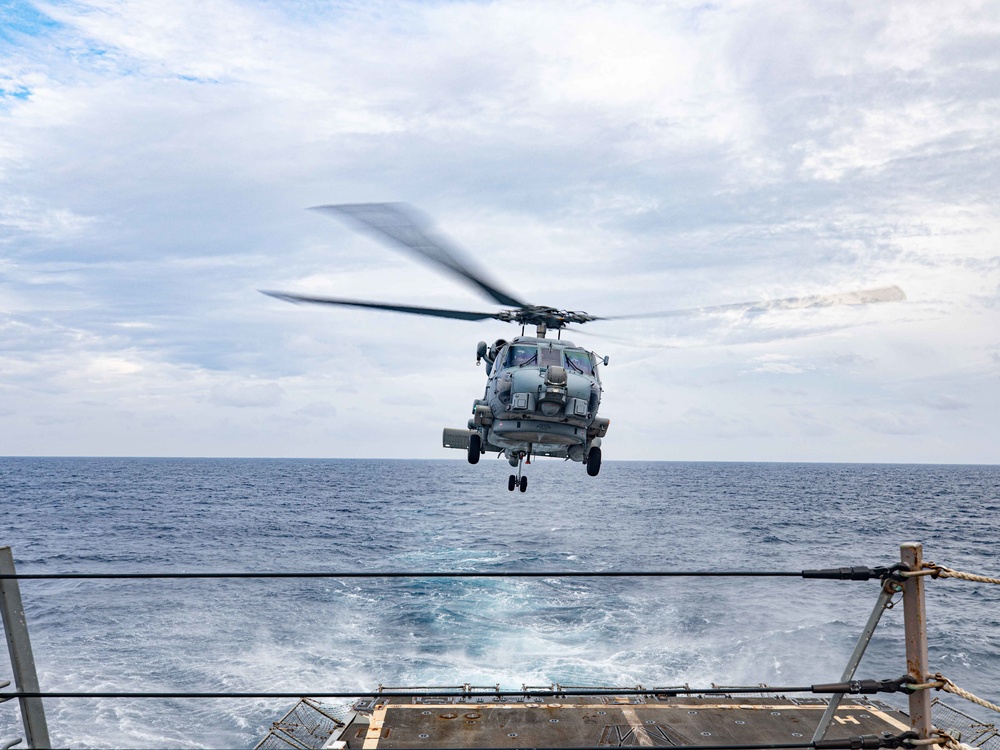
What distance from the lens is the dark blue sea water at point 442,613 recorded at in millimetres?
32062

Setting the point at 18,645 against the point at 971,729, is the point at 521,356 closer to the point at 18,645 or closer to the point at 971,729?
the point at 18,645

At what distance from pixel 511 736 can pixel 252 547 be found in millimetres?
49429

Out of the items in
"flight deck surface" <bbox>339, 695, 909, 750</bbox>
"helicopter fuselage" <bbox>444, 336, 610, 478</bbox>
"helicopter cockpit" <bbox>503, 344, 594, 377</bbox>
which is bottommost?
"flight deck surface" <bbox>339, 695, 909, 750</bbox>

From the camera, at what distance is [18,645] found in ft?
11.9

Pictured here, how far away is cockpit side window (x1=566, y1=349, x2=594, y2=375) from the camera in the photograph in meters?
20.6

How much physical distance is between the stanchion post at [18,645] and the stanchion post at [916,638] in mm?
4118

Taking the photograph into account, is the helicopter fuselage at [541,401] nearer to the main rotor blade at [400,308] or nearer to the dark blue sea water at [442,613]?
the main rotor blade at [400,308]

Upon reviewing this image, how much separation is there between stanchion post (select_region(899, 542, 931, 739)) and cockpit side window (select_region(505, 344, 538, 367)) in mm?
17120

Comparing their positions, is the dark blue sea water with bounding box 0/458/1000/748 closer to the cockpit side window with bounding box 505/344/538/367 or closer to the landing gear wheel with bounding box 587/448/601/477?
the landing gear wheel with bounding box 587/448/601/477

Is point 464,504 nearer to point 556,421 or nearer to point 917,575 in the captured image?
point 556,421

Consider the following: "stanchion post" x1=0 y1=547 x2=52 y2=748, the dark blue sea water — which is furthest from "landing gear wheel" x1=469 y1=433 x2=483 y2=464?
"stanchion post" x1=0 y1=547 x2=52 y2=748

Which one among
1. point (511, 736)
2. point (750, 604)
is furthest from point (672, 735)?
point (750, 604)

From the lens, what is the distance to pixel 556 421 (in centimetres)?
2028

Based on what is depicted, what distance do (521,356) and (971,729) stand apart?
21.7m
